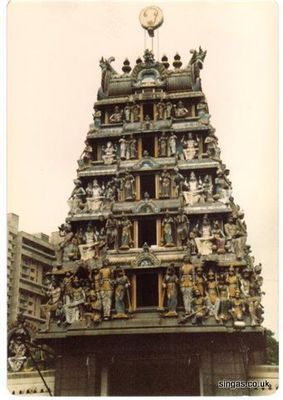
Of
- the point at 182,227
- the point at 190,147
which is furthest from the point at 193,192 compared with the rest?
the point at 190,147

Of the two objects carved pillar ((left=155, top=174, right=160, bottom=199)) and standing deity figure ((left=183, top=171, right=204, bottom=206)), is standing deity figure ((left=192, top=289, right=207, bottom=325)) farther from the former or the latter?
carved pillar ((left=155, top=174, right=160, bottom=199))

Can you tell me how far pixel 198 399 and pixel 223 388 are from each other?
1595mm

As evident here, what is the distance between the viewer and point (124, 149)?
2294 centimetres

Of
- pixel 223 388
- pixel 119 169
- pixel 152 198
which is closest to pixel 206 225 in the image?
pixel 152 198

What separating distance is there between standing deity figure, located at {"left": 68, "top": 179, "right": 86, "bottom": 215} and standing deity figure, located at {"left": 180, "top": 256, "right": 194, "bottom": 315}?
4.48m

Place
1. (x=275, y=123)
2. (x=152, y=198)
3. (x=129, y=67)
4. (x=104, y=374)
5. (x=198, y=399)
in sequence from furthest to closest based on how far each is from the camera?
(x=129, y=67) → (x=152, y=198) → (x=104, y=374) → (x=275, y=123) → (x=198, y=399)

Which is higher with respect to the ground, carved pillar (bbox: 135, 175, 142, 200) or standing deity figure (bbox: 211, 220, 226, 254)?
carved pillar (bbox: 135, 175, 142, 200)

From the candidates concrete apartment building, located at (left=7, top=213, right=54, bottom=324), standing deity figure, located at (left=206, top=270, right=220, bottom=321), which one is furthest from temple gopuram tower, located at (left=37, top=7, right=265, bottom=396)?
concrete apartment building, located at (left=7, top=213, right=54, bottom=324)

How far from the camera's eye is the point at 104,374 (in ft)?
65.5

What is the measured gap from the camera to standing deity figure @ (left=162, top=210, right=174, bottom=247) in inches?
814

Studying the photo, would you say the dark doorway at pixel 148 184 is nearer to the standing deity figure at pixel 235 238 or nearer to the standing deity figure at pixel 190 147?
the standing deity figure at pixel 190 147

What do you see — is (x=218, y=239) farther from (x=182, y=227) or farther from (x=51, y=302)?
(x=51, y=302)

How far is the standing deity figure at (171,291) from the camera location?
19547 mm

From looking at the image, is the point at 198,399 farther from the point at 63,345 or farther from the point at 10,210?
the point at 10,210
